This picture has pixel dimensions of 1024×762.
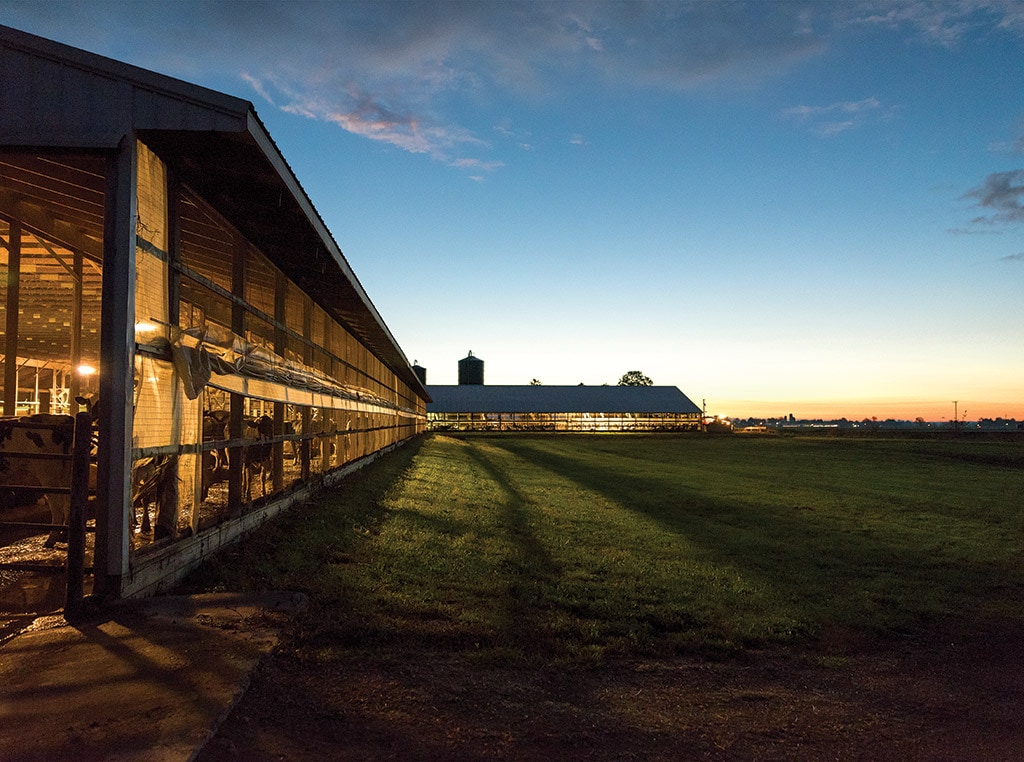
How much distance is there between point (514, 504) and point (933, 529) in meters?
8.07

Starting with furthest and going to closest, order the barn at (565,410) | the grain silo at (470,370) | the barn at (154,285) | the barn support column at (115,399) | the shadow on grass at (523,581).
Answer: the grain silo at (470,370), the barn at (565,410), the shadow on grass at (523,581), the barn at (154,285), the barn support column at (115,399)

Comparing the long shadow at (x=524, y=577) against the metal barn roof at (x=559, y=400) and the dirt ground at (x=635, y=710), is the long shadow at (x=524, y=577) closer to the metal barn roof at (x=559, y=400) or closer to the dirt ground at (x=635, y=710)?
the dirt ground at (x=635, y=710)

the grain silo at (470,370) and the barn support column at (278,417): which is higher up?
the grain silo at (470,370)

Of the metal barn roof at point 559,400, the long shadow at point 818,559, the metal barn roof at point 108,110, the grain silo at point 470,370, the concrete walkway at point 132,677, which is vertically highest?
the grain silo at point 470,370

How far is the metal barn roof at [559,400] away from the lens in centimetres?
8206

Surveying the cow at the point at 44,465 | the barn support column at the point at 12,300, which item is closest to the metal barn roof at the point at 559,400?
the barn support column at the point at 12,300

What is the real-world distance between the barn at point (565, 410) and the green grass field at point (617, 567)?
61.9m

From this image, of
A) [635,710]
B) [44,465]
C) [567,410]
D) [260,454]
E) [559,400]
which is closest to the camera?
[635,710]

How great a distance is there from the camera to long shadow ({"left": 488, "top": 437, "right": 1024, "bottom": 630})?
7.95 meters

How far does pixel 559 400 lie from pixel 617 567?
2945 inches


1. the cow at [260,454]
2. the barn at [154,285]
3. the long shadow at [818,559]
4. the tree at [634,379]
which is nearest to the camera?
the barn at [154,285]

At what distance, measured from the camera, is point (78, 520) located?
215 inches

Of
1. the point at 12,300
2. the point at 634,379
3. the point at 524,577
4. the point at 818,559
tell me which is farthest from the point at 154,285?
the point at 634,379

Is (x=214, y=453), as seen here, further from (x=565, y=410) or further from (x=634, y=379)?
(x=634, y=379)
